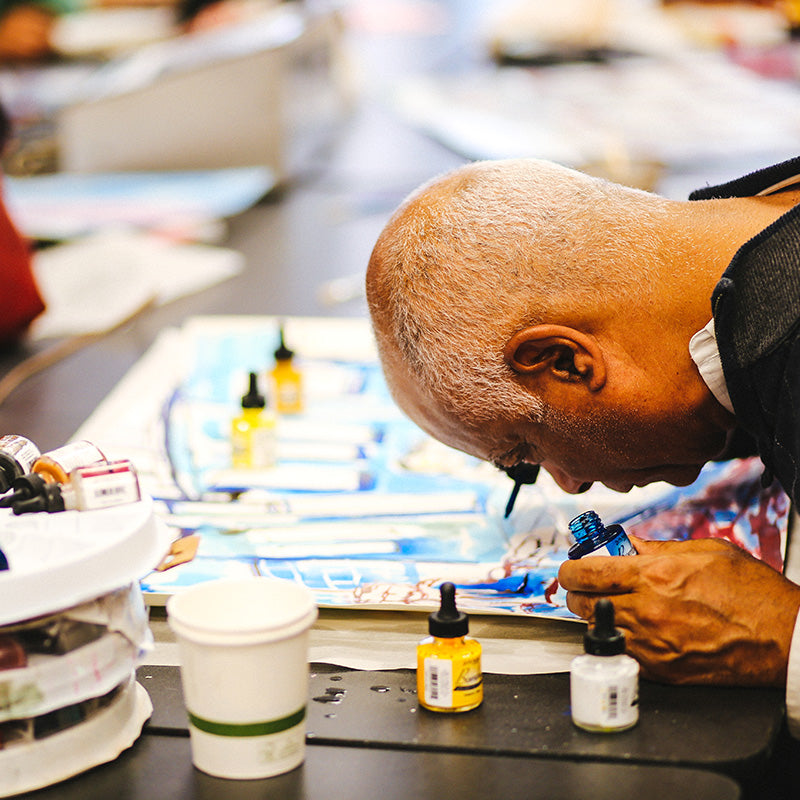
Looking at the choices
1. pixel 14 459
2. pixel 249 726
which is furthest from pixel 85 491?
pixel 249 726

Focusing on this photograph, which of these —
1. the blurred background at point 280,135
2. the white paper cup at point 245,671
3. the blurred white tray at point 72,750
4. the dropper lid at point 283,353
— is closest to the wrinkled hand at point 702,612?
the white paper cup at point 245,671

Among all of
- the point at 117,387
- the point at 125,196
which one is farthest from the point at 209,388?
the point at 125,196

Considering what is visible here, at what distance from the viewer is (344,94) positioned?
450 cm

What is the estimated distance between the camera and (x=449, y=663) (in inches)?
37.0

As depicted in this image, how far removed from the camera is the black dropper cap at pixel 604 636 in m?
0.90

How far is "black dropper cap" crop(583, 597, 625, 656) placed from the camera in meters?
0.90

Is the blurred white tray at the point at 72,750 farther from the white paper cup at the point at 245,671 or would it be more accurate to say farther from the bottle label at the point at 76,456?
the bottle label at the point at 76,456

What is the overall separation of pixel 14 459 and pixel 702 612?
0.62 m

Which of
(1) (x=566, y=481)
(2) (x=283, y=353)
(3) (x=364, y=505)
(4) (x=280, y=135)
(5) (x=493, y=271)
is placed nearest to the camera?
(5) (x=493, y=271)

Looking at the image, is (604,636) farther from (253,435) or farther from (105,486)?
(253,435)

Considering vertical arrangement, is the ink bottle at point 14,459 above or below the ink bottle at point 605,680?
above

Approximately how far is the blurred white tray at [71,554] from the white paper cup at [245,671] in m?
0.05

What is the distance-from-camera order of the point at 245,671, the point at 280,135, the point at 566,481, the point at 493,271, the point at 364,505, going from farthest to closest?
1. the point at 280,135
2. the point at 364,505
3. the point at 566,481
4. the point at 493,271
5. the point at 245,671

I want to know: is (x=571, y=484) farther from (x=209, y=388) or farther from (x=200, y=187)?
(x=200, y=187)
